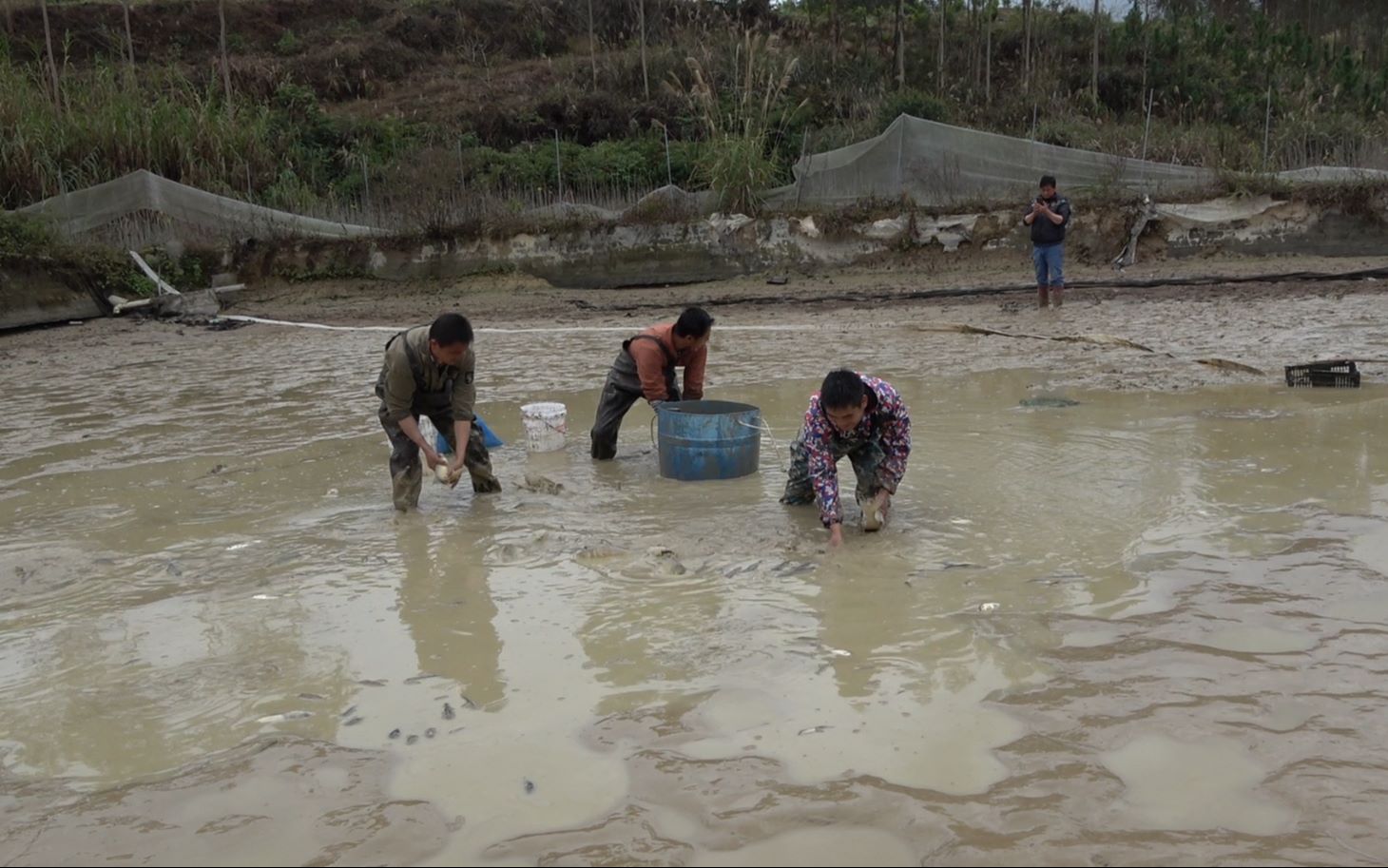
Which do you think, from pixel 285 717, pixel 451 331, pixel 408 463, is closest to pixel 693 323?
pixel 451 331

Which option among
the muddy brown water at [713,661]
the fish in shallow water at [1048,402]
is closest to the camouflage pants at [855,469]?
the muddy brown water at [713,661]

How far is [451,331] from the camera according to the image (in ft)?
19.0

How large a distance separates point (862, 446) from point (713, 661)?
199cm

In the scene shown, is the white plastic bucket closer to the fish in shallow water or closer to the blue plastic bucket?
the blue plastic bucket

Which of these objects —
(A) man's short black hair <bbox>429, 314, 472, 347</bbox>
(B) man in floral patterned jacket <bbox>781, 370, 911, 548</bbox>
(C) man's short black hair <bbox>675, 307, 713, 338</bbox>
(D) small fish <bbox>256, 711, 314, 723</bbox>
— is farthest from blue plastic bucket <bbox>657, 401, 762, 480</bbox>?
(D) small fish <bbox>256, 711, 314, 723</bbox>

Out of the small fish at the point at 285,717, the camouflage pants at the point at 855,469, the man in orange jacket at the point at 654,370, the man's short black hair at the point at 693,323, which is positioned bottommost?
the small fish at the point at 285,717

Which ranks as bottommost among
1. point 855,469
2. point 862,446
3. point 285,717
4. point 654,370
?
point 285,717

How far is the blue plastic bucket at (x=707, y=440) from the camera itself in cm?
683

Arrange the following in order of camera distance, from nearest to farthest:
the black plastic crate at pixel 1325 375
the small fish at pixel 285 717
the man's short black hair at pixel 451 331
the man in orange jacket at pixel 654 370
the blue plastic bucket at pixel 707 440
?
1. the small fish at pixel 285 717
2. the man's short black hair at pixel 451 331
3. the blue plastic bucket at pixel 707 440
4. the man in orange jacket at pixel 654 370
5. the black plastic crate at pixel 1325 375

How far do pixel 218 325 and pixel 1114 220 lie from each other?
12.0 meters

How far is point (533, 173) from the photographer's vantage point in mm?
21844

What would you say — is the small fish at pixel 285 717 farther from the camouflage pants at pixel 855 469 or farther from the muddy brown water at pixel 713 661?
the camouflage pants at pixel 855 469

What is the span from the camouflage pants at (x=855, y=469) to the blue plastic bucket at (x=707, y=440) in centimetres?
64

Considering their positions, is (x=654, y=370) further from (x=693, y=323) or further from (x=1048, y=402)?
(x=1048, y=402)
